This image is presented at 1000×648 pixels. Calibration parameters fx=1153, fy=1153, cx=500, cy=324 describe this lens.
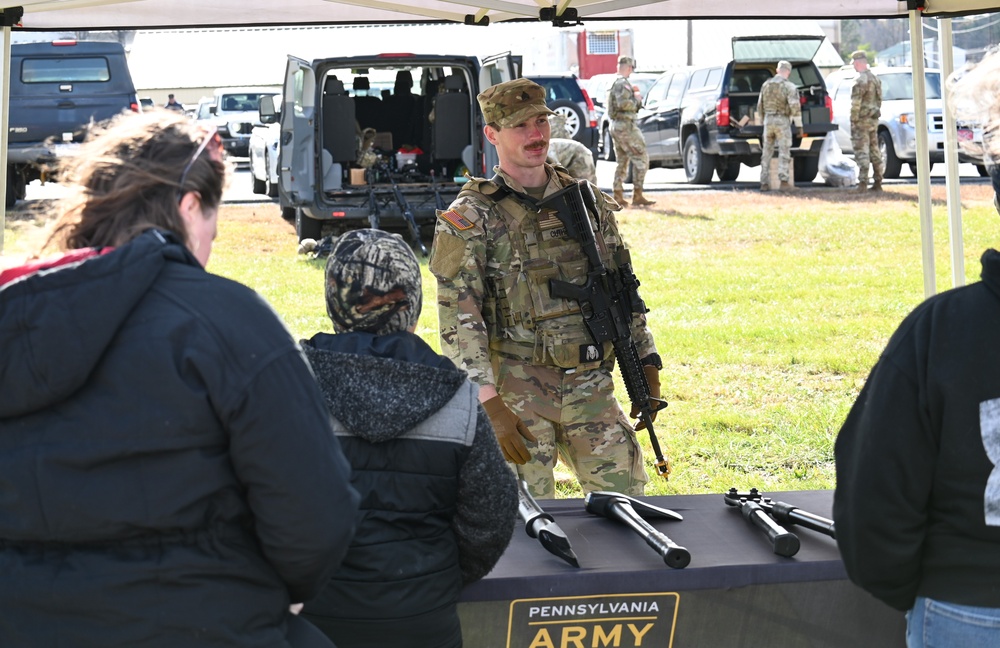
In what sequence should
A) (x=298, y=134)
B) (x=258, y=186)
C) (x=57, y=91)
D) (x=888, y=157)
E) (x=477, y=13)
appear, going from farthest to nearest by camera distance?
(x=258, y=186) → (x=888, y=157) → (x=57, y=91) → (x=298, y=134) → (x=477, y=13)

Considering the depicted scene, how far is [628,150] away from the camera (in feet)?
45.8

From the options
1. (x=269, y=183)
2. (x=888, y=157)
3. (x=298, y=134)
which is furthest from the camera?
(x=888, y=157)

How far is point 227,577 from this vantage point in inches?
61.8

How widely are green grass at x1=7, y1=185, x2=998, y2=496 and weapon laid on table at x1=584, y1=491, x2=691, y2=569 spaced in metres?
1.71

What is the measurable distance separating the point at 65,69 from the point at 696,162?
8.49 m

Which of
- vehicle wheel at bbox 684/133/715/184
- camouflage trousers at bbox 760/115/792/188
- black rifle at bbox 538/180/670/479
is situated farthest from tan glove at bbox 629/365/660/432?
vehicle wheel at bbox 684/133/715/184

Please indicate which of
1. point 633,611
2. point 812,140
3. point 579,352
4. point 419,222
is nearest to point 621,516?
point 633,611

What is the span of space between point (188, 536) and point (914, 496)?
40.2 inches

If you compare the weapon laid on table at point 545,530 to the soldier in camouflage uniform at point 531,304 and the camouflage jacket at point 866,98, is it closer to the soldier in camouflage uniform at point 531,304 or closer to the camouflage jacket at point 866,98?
the soldier in camouflage uniform at point 531,304

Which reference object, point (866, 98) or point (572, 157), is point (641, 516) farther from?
point (866, 98)

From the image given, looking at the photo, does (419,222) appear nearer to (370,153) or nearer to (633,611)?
(370,153)

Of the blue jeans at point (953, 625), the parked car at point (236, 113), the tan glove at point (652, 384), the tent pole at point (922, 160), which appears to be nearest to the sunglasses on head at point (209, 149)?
the blue jeans at point (953, 625)

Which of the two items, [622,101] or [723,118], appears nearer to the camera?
[622,101]

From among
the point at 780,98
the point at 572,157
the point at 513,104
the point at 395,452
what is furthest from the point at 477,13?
the point at 780,98
